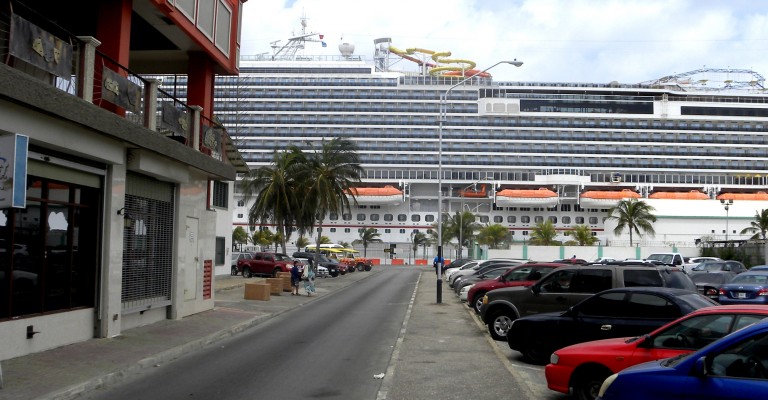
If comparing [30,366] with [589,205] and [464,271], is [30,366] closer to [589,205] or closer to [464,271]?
[464,271]

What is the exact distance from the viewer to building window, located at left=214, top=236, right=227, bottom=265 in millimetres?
38594

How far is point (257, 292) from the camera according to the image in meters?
25.2

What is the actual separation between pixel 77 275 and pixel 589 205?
85264 mm

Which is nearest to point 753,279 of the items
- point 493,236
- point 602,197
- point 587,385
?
point 587,385

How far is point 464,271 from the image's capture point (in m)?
35.2

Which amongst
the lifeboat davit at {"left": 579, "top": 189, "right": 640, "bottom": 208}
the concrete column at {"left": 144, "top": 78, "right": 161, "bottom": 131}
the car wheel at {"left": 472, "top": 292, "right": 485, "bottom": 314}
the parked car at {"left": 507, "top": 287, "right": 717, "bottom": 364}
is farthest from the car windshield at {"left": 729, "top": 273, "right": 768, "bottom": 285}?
the lifeboat davit at {"left": 579, "top": 189, "right": 640, "bottom": 208}

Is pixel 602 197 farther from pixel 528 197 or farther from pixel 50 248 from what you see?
pixel 50 248

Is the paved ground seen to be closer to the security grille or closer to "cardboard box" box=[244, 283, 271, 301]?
the security grille

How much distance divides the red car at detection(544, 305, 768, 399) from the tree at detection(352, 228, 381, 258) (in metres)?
83.6

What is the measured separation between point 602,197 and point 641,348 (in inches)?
3396

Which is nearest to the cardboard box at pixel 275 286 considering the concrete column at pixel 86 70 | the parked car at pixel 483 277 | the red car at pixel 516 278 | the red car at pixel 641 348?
the parked car at pixel 483 277

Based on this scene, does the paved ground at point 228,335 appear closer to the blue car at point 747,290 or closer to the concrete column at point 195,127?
the concrete column at point 195,127

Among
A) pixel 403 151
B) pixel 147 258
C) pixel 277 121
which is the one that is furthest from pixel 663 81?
pixel 147 258

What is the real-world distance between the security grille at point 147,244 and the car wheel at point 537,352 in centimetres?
826
